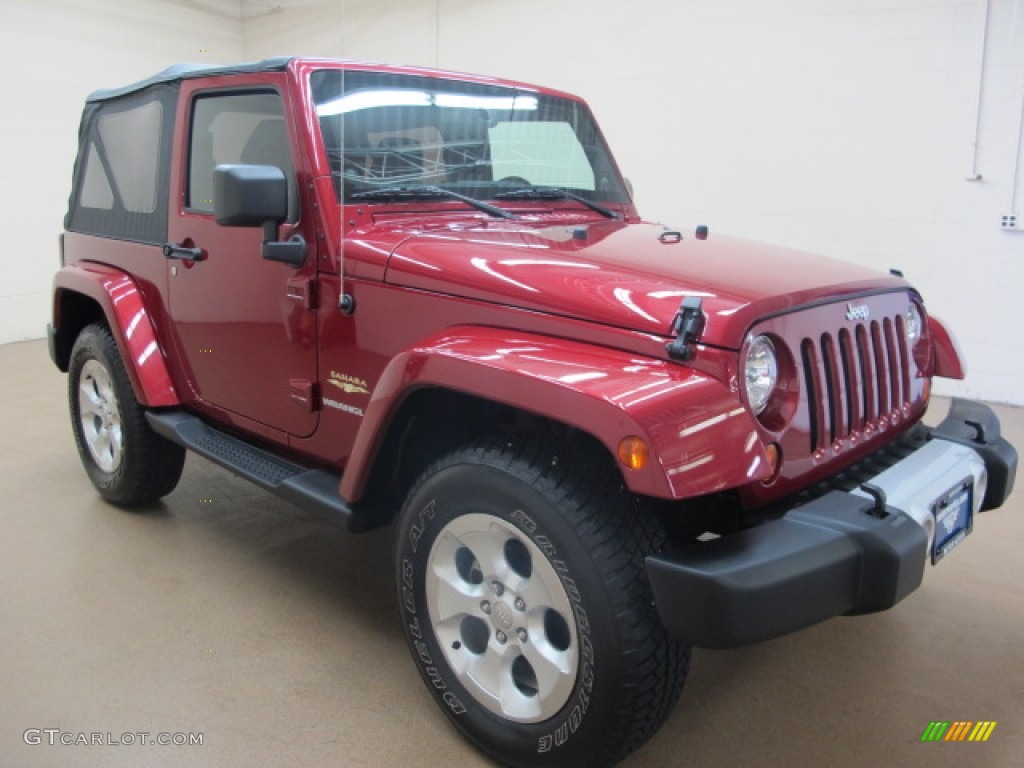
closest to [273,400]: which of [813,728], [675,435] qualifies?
[675,435]

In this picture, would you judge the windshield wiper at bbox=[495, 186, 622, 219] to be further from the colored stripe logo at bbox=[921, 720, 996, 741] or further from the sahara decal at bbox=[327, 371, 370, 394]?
the colored stripe logo at bbox=[921, 720, 996, 741]

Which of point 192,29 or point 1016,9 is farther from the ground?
point 192,29

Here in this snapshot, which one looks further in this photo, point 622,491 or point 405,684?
point 405,684

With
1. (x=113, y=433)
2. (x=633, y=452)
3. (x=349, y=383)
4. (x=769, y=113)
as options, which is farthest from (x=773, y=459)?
(x=769, y=113)

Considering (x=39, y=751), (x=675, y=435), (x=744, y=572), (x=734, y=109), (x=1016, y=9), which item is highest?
(x=1016, y=9)

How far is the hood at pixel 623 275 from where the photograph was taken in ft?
5.76

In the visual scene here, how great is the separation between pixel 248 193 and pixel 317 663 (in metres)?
1.33

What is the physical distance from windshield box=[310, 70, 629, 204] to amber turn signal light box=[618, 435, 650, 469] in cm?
124

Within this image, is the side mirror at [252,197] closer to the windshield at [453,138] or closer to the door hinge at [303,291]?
the door hinge at [303,291]

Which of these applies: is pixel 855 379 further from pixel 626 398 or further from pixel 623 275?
pixel 626 398

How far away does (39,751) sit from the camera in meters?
2.02

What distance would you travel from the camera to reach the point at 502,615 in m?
1.90

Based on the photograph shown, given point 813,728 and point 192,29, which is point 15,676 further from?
point 192,29

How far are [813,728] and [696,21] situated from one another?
201 inches
